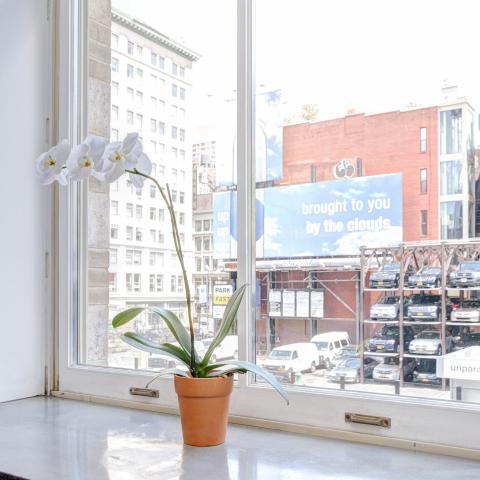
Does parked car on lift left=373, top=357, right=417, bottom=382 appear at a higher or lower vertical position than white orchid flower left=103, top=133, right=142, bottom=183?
lower

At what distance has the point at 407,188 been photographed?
1.46 meters

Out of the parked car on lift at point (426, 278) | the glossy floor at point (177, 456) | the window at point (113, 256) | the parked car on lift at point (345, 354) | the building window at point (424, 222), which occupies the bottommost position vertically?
the glossy floor at point (177, 456)

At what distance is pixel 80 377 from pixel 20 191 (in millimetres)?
619

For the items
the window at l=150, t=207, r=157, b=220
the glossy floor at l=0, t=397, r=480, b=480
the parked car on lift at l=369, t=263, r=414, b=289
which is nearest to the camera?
the glossy floor at l=0, t=397, r=480, b=480

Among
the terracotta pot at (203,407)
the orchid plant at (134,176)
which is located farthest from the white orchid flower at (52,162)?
the terracotta pot at (203,407)

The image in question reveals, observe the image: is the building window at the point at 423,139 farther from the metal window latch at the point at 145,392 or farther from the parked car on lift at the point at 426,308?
the metal window latch at the point at 145,392

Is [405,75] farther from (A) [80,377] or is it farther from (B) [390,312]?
(A) [80,377]

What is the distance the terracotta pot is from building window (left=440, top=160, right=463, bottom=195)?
66cm

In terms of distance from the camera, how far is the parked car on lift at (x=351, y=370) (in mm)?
1494

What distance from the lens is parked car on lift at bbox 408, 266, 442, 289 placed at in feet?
4.63

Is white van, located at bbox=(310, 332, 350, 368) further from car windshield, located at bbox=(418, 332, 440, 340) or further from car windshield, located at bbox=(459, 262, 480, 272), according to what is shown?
car windshield, located at bbox=(459, 262, 480, 272)

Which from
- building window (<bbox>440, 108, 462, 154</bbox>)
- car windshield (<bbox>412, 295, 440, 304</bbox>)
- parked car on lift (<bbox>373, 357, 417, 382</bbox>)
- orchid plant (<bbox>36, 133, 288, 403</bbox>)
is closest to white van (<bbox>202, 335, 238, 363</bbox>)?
orchid plant (<bbox>36, 133, 288, 403</bbox>)

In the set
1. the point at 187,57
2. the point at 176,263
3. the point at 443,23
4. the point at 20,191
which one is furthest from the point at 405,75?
the point at 20,191

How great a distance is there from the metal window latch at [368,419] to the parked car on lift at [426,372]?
0.11 metres
